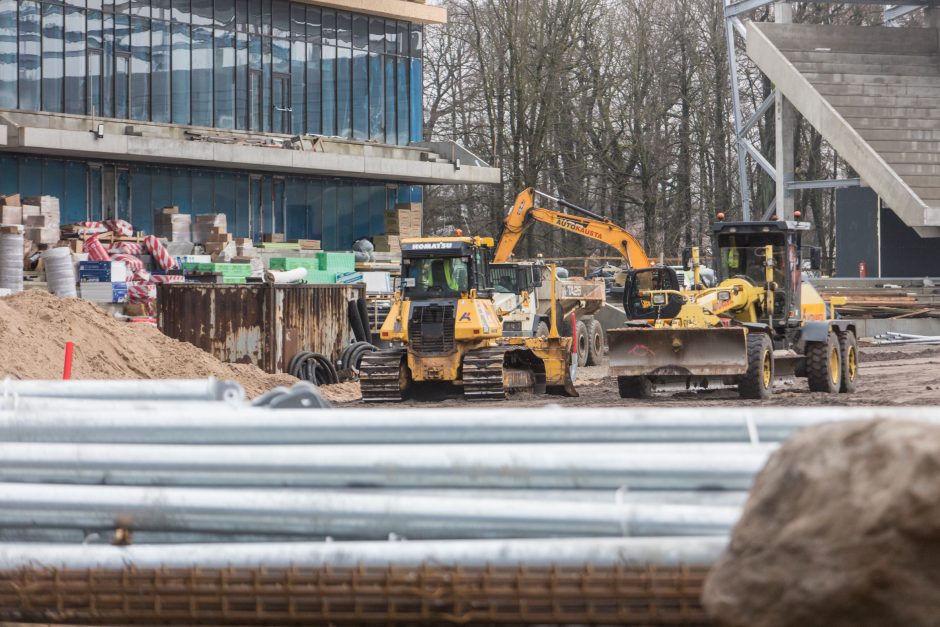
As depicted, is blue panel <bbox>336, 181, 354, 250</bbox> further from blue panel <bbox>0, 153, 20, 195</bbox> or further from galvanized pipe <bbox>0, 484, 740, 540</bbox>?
galvanized pipe <bbox>0, 484, 740, 540</bbox>

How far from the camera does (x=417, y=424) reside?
6.01 meters

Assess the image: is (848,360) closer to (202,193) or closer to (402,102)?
(202,193)

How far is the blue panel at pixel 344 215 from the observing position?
47562mm

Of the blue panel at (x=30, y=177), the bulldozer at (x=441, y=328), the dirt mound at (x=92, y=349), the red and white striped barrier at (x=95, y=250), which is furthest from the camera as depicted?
the blue panel at (x=30, y=177)

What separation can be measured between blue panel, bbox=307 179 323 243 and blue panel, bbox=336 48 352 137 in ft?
7.40

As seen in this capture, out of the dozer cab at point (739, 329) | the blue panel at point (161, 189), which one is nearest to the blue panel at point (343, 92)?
the blue panel at point (161, 189)

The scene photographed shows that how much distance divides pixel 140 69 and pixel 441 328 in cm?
2355

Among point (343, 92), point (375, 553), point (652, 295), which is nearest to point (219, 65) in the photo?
point (343, 92)

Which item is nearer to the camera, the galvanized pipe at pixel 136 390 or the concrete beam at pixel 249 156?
the galvanized pipe at pixel 136 390

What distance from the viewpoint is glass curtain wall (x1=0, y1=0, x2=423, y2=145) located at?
38344mm

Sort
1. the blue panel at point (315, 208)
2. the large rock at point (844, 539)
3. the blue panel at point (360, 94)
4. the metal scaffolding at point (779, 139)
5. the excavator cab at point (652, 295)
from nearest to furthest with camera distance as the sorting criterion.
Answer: the large rock at point (844, 539), the excavator cab at point (652, 295), the blue panel at point (315, 208), the metal scaffolding at point (779, 139), the blue panel at point (360, 94)

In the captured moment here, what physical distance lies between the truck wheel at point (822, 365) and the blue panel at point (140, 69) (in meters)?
25.3

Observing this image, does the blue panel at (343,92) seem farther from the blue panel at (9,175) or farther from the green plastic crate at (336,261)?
the blue panel at (9,175)

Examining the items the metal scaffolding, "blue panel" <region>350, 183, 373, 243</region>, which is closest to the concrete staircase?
the metal scaffolding
